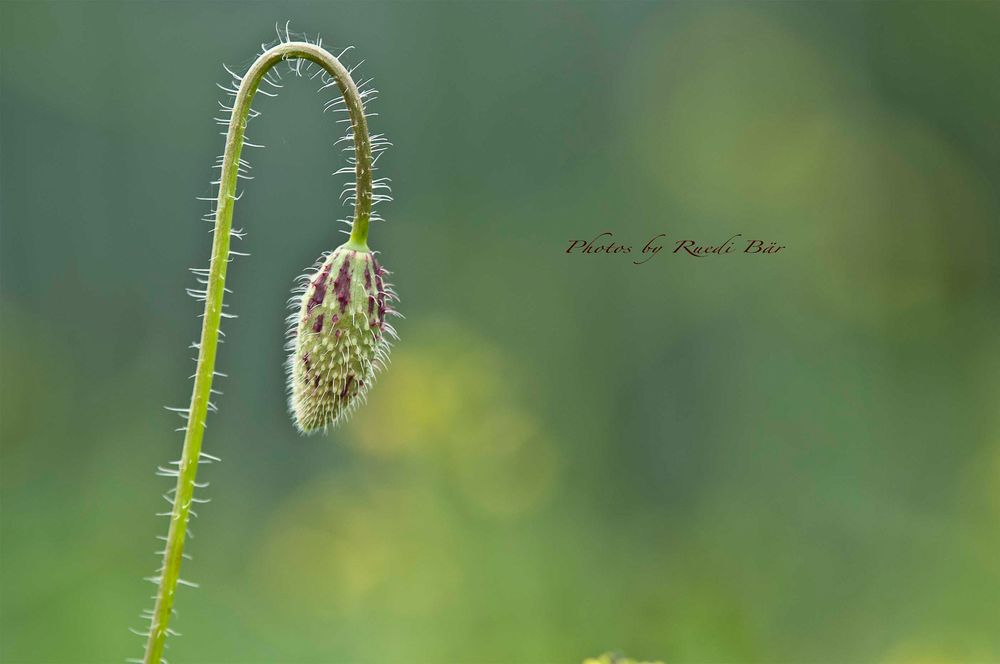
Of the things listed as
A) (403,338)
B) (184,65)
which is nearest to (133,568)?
(403,338)

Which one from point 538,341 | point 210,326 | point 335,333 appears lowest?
point 210,326

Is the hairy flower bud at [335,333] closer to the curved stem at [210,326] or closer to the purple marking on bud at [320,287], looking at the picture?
the purple marking on bud at [320,287]

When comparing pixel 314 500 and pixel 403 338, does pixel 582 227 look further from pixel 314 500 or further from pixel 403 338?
Result: pixel 314 500

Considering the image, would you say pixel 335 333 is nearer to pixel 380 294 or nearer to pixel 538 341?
pixel 380 294

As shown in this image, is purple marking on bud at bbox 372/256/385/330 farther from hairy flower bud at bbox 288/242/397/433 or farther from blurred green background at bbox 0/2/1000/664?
blurred green background at bbox 0/2/1000/664

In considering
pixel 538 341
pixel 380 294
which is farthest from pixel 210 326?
pixel 538 341

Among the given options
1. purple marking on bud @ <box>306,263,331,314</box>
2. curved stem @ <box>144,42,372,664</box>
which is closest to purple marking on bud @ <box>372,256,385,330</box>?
purple marking on bud @ <box>306,263,331,314</box>
